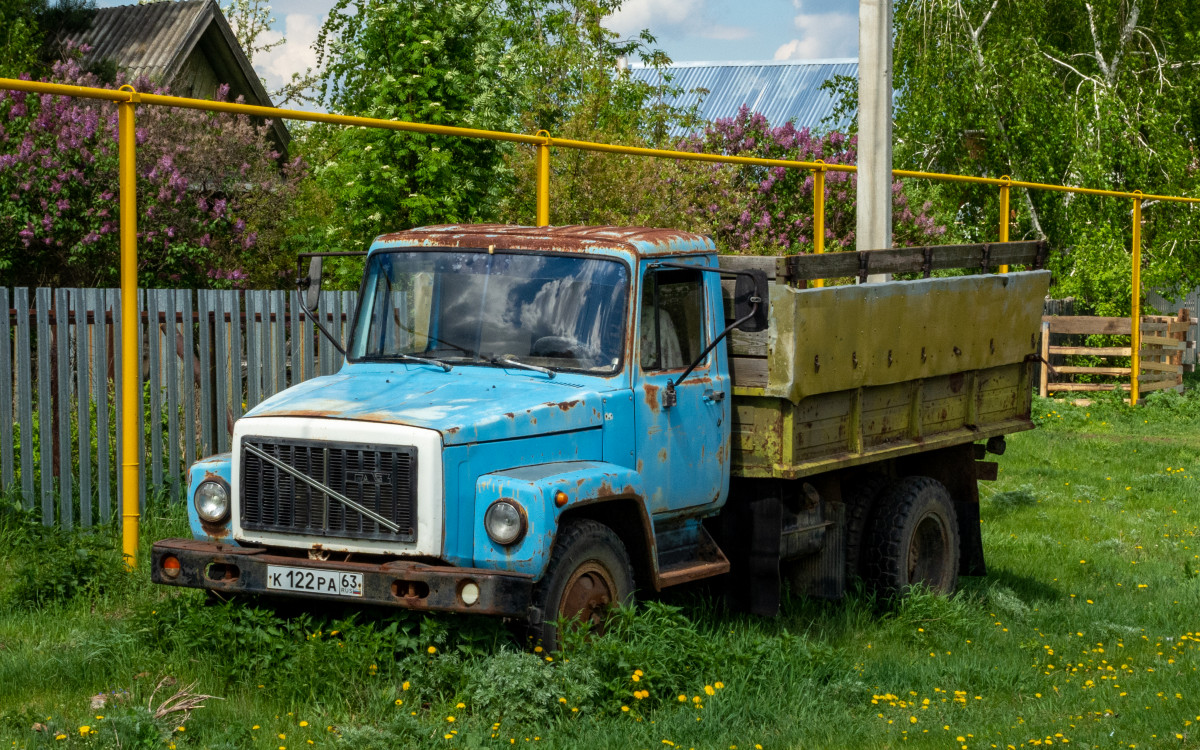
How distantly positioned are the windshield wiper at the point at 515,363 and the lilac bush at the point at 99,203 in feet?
30.4

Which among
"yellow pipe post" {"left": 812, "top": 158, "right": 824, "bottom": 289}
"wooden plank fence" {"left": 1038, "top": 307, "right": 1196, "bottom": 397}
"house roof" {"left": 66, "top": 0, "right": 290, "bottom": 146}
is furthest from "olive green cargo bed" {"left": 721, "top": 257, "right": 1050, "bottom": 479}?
"house roof" {"left": 66, "top": 0, "right": 290, "bottom": 146}


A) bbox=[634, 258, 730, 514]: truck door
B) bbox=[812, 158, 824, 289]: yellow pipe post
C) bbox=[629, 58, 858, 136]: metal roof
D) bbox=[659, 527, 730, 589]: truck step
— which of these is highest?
bbox=[629, 58, 858, 136]: metal roof

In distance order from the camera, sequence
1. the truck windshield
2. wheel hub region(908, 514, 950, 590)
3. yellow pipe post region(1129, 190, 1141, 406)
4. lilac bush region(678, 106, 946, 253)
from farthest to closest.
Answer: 1. yellow pipe post region(1129, 190, 1141, 406)
2. lilac bush region(678, 106, 946, 253)
3. wheel hub region(908, 514, 950, 590)
4. the truck windshield

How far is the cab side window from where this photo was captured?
7.04 m

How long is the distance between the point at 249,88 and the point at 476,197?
13.3 m

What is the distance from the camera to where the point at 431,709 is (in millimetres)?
5898

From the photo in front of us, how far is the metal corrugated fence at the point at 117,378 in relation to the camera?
852 centimetres

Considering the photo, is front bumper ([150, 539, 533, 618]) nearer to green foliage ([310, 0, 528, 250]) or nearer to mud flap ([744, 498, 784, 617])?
mud flap ([744, 498, 784, 617])

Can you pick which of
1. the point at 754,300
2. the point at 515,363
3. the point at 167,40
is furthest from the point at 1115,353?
the point at 515,363

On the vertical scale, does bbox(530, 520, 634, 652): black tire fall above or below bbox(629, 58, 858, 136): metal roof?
below

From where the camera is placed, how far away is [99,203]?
591 inches

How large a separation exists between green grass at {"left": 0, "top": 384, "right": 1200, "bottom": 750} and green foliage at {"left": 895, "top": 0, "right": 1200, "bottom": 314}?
54.7 ft

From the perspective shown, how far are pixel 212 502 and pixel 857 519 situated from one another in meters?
4.01

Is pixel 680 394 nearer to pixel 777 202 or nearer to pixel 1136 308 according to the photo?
pixel 777 202
